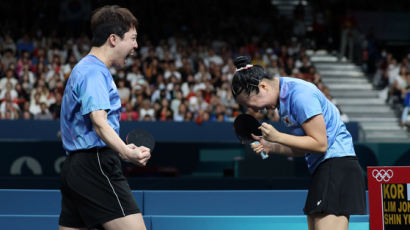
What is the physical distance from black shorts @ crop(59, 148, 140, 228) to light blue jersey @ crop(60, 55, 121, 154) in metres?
0.07

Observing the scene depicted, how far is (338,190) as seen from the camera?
11.1 ft

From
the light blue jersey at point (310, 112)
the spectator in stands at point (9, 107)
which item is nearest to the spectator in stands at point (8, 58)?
the spectator in stands at point (9, 107)

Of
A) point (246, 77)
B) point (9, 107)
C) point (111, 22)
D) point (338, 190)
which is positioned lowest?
point (9, 107)

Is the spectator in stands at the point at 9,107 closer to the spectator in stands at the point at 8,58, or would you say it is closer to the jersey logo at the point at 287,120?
the spectator in stands at the point at 8,58

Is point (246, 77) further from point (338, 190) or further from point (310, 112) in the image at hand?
point (338, 190)

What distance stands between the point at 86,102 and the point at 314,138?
1172 millimetres

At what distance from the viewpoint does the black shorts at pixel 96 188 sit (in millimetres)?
3270

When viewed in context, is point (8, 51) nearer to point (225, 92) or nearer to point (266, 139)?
point (225, 92)

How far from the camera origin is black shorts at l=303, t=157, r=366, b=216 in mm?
3387

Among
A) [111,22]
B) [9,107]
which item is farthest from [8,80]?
[111,22]

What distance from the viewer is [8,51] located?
570 inches

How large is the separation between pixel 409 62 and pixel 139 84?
7.61m

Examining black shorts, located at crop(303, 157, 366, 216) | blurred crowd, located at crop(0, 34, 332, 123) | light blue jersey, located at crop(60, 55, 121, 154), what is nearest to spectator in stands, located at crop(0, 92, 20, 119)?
blurred crowd, located at crop(0, 34, 332, 123)

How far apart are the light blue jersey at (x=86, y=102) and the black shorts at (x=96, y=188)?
7 cm
